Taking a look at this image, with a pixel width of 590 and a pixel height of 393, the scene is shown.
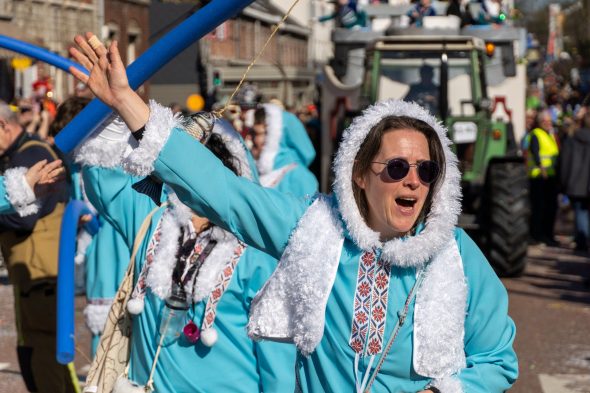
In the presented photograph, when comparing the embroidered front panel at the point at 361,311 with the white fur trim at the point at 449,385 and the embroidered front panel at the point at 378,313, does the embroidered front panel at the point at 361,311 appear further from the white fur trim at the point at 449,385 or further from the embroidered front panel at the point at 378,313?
the white fur trim at the point at 449,385

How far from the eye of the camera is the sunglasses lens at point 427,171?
3367 millimetres

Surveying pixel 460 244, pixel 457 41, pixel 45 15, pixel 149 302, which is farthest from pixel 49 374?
pixel 45 15

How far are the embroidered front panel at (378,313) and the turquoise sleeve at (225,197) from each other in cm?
27

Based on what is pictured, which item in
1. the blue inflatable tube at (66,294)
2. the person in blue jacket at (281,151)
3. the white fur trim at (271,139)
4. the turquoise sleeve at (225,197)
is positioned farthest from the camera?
the white fur trim at (271,139)

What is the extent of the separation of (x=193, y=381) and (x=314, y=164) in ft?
46.3

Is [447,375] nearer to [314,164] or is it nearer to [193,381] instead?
[193,381]

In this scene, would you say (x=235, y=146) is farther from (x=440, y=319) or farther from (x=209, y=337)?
(x=440, y=319)

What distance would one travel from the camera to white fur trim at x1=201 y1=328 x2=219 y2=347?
4.56 meters

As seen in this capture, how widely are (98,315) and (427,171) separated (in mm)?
3549

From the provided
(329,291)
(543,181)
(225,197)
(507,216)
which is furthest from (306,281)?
(543,181)

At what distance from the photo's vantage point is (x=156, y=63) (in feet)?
10.6

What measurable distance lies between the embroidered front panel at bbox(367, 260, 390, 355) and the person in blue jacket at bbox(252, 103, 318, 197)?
579 cm

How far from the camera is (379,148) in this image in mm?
3441

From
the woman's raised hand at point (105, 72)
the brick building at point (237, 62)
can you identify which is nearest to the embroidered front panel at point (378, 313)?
the woman's raised hand at point (105, 72)
